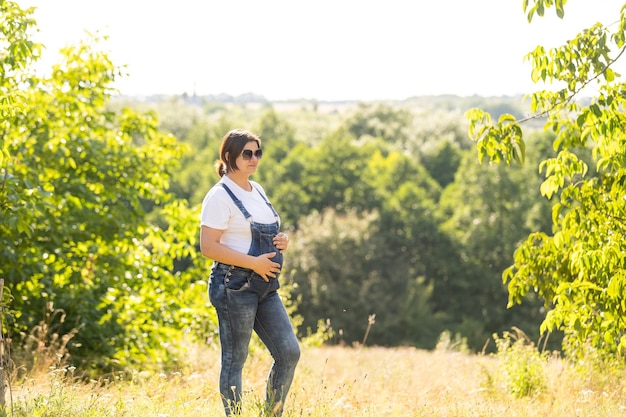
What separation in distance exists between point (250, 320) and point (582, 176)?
2.58 metres

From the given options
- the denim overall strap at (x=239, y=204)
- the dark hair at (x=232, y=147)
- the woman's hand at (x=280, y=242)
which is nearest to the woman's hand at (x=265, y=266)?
the woman's hand at (x=280, y=242)

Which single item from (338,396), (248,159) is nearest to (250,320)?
(248,159)

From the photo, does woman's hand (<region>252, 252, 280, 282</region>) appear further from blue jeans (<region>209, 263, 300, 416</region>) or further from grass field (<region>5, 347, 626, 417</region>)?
grass field (<region>5, 347, 626, 417</region>)

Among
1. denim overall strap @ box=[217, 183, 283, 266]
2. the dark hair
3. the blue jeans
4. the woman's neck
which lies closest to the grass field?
the blue jeans

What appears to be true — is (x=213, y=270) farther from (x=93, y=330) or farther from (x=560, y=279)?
(x=93, y=330)

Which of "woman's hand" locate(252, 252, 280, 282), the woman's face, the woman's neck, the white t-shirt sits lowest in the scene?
"woman's hand" locate(252, 252, 280, 282)

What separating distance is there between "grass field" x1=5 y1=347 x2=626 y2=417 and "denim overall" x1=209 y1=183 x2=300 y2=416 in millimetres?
134

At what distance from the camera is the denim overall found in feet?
14.8

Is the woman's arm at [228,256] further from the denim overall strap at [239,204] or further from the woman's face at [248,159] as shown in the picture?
the woman's face at [248,159]

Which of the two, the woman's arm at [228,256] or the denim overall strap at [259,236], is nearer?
the woman's arm at [228,256]

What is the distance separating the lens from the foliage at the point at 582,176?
5.39 metres

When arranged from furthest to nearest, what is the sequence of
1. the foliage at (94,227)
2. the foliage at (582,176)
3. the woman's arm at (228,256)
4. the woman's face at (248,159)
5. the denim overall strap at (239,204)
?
the foliage at (94,227) < the foliage at (582,176) < the woman's face at (248,159) < the denim overall strap at (239,204) < the woman's arm at (228,256)

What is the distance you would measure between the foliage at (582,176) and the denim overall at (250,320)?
6.17 ft

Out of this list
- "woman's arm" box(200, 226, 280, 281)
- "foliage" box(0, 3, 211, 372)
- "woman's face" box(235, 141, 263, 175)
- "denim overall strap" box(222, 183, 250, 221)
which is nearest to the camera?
"woman's arm" box(200, 226, 280, 281)
